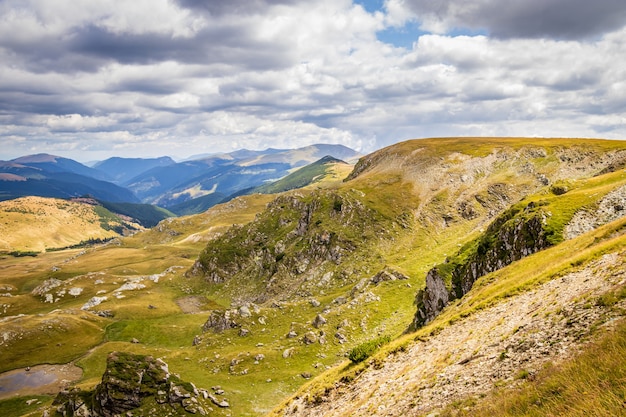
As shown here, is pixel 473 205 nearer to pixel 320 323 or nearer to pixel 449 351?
pixel 320 323

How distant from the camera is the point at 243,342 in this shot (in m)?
98.0

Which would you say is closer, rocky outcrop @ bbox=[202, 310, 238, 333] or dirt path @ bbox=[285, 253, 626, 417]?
dirt path @ bbox=[285, 253, 626, 417]

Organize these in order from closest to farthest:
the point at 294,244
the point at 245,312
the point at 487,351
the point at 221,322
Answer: the point at 487,351 < the point at 245,312 < the point at 221,322 < the point at 294,244

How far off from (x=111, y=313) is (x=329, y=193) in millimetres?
115640

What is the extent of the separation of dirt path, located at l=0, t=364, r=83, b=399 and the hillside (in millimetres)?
4035

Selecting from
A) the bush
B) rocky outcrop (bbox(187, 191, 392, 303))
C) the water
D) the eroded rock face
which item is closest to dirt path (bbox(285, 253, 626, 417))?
the bush

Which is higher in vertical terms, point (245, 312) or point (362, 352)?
point (362, 352)

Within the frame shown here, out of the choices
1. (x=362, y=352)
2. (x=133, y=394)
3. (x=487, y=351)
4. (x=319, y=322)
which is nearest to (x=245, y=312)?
(x=319, y=322)

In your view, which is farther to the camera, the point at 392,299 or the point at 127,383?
the point at 392,299

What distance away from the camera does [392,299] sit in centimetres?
9662

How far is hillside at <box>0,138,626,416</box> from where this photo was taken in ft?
78.0

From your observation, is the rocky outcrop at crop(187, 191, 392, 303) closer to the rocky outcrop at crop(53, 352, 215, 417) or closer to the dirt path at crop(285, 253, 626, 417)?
the rocky outcrop at crop(53, 352, 215, 417)

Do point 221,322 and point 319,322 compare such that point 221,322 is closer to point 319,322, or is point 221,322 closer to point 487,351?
point 319,322

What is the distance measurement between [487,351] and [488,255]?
36.6 m
